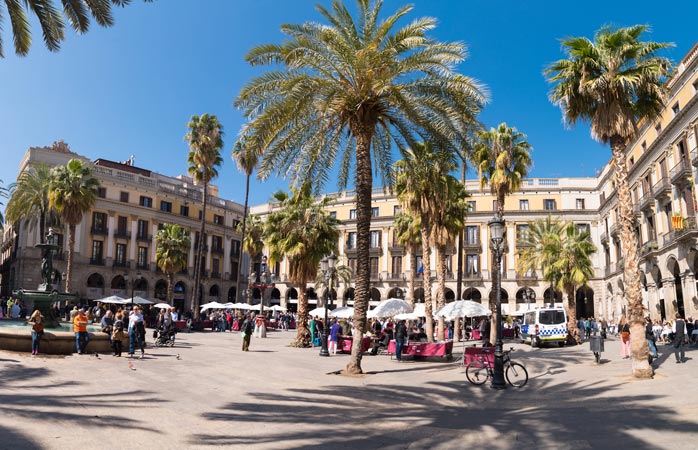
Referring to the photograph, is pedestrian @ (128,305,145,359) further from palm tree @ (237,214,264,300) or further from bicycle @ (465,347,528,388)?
palm tree @ (237,214,264,300)


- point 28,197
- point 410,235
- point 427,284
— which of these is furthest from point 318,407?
point 28,197

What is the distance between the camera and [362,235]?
15.9 metres

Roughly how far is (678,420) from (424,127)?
10.1 metres

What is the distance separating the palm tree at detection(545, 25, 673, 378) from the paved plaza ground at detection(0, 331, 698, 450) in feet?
16.1

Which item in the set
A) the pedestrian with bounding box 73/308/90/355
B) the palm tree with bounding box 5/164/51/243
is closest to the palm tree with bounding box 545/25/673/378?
the pedestrian with bounding box 73/308/90/355

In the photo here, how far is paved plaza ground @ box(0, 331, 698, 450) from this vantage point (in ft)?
24.2

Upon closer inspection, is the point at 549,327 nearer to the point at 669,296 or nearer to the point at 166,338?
the point at 669,296

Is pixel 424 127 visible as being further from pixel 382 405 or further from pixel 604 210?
pixel 604 210

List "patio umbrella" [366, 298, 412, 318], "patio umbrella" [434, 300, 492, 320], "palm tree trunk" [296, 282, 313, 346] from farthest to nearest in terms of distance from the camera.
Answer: "palm tree trunk" [296, 282, 313, 346] < "patio umbrella" [366, 298, 412, 318] < "patio umbrella" [434, 300, 492, 320]

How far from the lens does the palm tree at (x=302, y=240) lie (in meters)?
25.7

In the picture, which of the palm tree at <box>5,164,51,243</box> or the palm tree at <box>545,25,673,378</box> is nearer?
the palm tree at <box>545,25,673,378</box>

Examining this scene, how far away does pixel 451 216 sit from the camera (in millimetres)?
30578

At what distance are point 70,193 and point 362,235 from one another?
84.5ft

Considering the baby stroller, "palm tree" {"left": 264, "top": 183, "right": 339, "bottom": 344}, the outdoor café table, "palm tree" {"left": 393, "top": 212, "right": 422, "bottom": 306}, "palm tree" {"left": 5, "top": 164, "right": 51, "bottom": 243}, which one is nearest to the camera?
the outdoor café table
